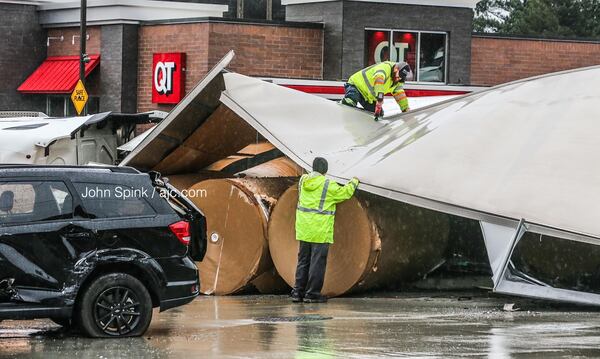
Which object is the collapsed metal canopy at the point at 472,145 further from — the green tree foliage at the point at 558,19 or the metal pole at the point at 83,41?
the green tree foliage at the point at 558,19

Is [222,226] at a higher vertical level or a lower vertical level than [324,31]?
lower

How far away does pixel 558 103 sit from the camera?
51.1ft

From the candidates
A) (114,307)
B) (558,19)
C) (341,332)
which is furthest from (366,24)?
(558,19)

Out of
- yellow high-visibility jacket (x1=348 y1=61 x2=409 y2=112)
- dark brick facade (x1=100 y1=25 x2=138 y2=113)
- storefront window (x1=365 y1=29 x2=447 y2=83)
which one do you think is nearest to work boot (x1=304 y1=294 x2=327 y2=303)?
yellow high-visibility jacket (x1=348 y1=61 x2=409 y2=112)

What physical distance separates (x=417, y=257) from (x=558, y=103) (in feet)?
8.62

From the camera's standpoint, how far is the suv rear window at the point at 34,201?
471 inches

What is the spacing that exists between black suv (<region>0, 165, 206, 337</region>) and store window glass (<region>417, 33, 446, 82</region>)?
21515 millimetres

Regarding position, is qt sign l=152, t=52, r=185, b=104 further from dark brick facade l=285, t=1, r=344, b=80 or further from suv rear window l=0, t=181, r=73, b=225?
suv rear window l=0, t=181, r=73, b=225

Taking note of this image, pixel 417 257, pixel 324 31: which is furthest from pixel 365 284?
pixel 324 31

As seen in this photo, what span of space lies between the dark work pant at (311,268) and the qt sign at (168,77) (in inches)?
659

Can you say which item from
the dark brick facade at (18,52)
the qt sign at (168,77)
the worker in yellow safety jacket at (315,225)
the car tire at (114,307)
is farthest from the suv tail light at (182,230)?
the dark brick facade at (18,52)

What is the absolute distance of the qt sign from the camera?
31812mm

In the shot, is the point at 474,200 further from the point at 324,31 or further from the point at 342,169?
the point at 324,31

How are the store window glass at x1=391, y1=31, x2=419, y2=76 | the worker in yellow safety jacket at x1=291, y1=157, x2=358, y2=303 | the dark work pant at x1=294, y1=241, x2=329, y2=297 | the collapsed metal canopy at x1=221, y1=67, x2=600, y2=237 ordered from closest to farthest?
1. the collapsed metal canopy at x1=221, y1=67, x2=600, y2=237
2. the worker in yellow safety jacket at x1=291, y1=157, x2=358, y2=303
3. the dark work pant at x1=294, y1=241, x2=329, y2=297
4. the store window glass at x1=391, y1=31, x2=419, y2=76
